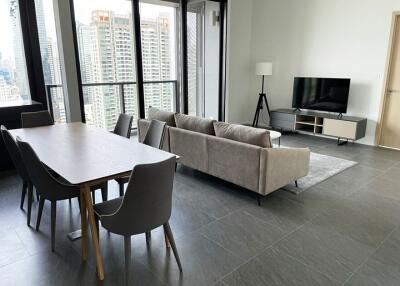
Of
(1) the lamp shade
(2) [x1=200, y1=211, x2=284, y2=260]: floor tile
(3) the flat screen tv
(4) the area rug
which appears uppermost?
(1) the lamp shade

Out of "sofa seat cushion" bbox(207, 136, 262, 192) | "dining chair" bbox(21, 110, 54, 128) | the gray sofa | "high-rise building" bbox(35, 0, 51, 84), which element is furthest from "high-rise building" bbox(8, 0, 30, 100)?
"sofa seat cushion" bbox(207, 136, 262, 192)

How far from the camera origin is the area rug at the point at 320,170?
11.8ft

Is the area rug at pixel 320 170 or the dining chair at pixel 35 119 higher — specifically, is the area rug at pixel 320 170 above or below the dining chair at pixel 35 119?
below

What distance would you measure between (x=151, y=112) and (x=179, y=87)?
235 cm

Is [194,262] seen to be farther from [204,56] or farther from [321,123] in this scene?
[204,56]

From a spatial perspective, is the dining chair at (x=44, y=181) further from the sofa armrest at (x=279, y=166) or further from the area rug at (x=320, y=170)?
the area rug at (x=320, y=170)

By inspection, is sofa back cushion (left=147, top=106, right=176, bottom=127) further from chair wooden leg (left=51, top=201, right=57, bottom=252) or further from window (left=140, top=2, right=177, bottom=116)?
chair wooden leg (left=51, top=201, right=57, bottom=252)

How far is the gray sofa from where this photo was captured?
300cm

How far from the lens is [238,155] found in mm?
3135

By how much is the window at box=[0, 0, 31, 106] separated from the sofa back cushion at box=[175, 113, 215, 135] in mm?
2513

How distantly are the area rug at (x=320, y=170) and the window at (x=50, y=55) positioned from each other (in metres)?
3.90

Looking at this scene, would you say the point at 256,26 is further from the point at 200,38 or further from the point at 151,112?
the point at 151,112

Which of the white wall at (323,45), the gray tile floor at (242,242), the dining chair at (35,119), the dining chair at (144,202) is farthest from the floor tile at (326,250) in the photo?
the white wall at (323,45)

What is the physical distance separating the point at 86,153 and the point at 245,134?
1604 millimetres
